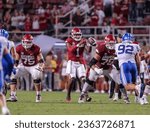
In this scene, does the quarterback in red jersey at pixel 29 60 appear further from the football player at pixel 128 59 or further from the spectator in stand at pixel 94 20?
the spectator in stand at pixel 94 20

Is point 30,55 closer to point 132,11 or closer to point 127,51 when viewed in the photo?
point 127,51

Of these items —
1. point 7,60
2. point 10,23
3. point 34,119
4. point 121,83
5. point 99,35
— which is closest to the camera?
point 34,119

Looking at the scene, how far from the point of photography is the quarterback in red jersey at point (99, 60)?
21.7m

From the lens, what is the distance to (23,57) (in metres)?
22.1

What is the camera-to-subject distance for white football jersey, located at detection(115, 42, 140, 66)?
67.8 feet

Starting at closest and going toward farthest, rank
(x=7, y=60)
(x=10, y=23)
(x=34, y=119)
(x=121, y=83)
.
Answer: (x=34, y=119) < (x=7, y=60) < (x=121, y=83) < (x=10, y=23)

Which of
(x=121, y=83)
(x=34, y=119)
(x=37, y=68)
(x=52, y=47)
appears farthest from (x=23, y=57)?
(x=52, y=47)

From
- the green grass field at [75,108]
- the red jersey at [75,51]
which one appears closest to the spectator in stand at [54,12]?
the red jersey at [75,51]

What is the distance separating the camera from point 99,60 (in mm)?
21828

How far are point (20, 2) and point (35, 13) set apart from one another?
1063mm

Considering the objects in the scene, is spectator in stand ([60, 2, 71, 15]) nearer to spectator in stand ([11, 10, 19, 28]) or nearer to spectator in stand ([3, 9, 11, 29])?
spectator in stand ([11, 10, 19, 28])

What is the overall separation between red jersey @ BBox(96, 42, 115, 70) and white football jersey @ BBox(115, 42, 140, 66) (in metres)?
0.97

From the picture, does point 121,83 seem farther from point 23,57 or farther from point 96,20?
point 96,20

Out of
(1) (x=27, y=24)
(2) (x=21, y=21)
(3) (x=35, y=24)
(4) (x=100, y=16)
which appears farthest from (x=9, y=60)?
(2) (x=21, y=21)
